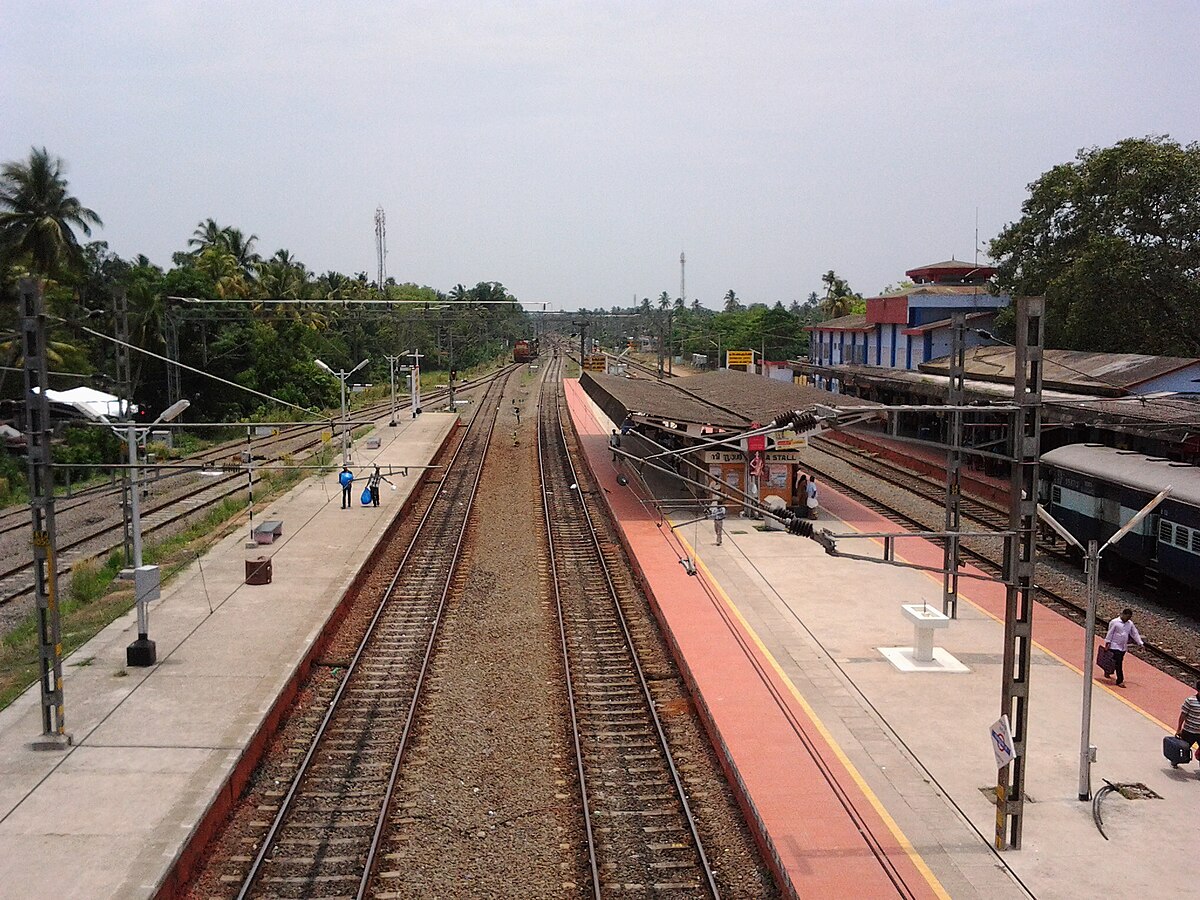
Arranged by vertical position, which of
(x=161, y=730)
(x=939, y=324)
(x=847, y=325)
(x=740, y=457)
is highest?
(x=847, y=325)

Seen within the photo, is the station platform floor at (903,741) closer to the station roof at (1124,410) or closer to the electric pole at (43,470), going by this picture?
the station roof at (1124,410)

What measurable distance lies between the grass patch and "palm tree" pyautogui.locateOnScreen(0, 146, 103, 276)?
23.6 m

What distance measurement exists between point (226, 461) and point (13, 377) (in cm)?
1034

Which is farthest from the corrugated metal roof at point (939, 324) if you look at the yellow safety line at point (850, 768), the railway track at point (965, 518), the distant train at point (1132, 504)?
the yellow safety line at point (850, 768)

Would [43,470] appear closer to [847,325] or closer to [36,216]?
[36,216]

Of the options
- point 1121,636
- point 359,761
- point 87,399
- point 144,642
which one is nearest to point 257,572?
point 144,642

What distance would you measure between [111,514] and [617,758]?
74.3 feet

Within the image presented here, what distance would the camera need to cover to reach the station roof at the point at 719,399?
2600cm

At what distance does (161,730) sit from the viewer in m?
12.4

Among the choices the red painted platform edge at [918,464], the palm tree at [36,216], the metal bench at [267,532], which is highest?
the palm tree at [36,216]

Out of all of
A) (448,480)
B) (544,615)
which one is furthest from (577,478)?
(544,615)

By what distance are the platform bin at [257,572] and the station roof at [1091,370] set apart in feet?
66.3

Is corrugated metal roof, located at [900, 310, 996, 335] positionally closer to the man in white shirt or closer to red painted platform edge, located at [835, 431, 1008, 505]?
red painted platform edge, located at [835, 431, 1008, 505]

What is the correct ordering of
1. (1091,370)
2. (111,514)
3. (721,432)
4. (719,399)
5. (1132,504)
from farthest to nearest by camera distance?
(719,399) → (1091,370) → (111,514) → (721,432) → (1132,504)
